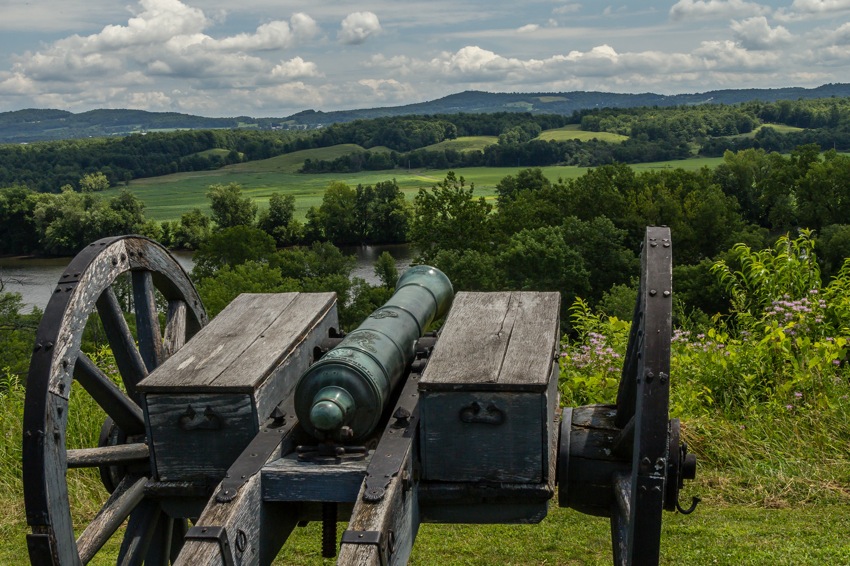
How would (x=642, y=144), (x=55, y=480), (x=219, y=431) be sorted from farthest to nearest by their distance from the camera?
(x=642, y=144)
(x=219, y=431)
(x=55, y=480)

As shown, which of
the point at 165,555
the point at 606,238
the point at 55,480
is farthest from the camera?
the point at 606,238

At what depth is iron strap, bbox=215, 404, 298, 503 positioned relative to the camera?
253cm

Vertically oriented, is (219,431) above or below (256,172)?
above

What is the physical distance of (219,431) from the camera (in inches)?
114

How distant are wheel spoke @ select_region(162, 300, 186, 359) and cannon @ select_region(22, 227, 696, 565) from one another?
0.32 meters

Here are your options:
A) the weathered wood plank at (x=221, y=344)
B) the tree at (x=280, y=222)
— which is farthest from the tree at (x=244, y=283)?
the weathered wood plank at (x=221, y=344)

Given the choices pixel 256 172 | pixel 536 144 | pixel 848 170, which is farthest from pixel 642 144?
pixel 848 170

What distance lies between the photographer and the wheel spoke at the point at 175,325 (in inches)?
150

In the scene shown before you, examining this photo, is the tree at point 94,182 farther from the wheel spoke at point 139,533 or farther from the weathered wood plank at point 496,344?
the weathered wood plank at point 496,344

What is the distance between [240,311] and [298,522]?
1097mm

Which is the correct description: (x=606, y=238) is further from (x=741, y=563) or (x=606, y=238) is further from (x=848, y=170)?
(x=741, y=563)

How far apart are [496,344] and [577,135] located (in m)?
119

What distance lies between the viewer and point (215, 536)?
233 centimetres

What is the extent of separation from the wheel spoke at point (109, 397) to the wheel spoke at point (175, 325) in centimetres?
37
